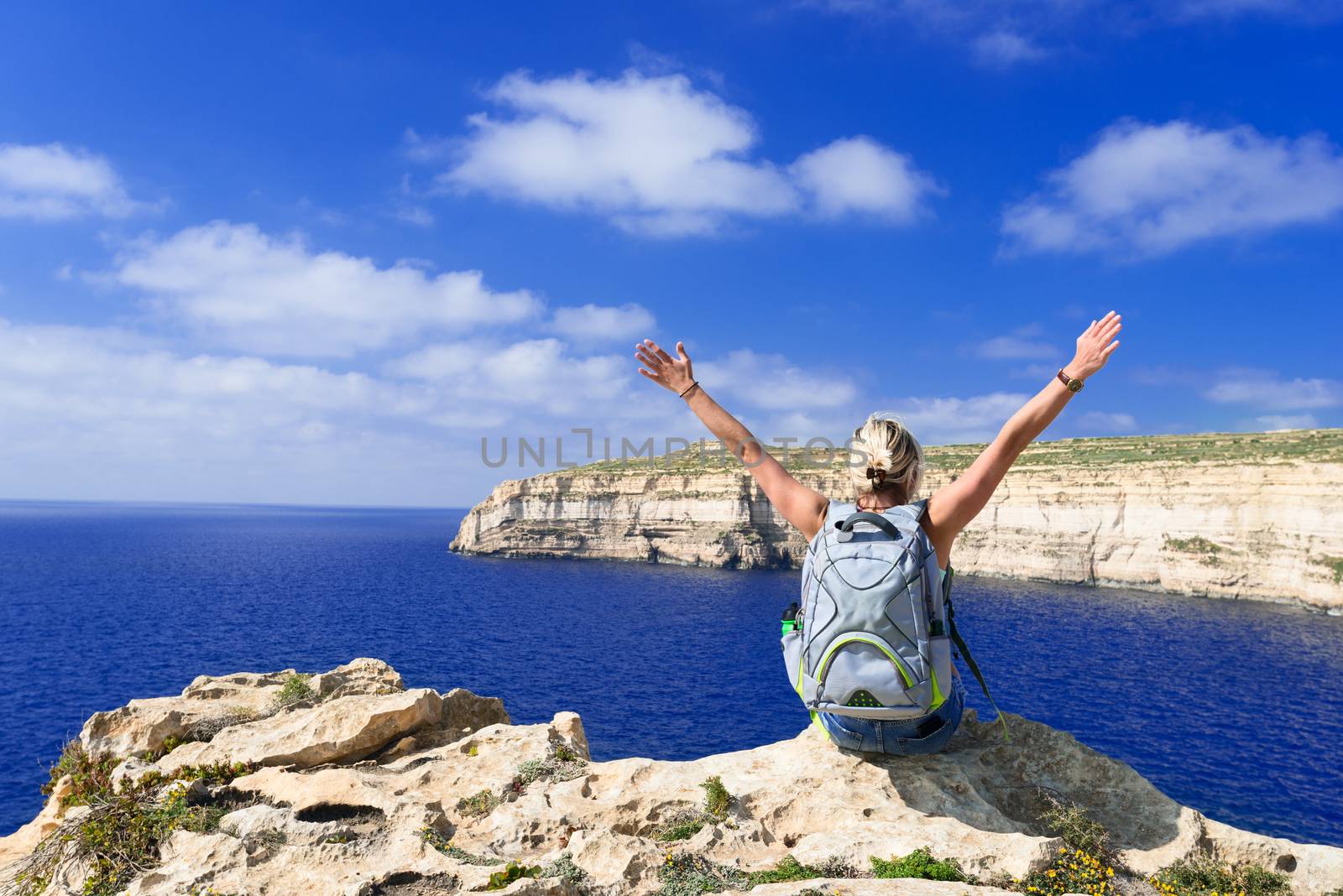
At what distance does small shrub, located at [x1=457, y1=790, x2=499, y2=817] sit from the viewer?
23.6ft

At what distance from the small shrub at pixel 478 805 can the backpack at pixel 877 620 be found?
13.3 ft

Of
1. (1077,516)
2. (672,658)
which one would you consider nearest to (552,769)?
(672,658)

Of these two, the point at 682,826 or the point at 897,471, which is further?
the point at 682,826

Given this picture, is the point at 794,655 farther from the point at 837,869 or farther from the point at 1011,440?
the point at 1011,440

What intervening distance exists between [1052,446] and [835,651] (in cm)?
11133

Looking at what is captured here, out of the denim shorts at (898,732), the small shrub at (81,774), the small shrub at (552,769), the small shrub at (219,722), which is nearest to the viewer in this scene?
the denim shorts at (898,732)

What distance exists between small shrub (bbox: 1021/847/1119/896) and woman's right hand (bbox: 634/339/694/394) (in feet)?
13.8

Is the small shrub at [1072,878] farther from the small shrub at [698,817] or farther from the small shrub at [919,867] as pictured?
the small shrub at [698,817]

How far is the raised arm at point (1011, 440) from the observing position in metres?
4.40

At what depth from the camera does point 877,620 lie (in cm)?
456

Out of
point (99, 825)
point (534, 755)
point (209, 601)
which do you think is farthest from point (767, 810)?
point (209, 601)

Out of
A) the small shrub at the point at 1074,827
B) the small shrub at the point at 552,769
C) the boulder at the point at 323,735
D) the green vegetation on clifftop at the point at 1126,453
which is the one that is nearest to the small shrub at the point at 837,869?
the small shrub at the point at 1074,827

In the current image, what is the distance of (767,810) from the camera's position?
6.28m

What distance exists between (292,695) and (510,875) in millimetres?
8425
